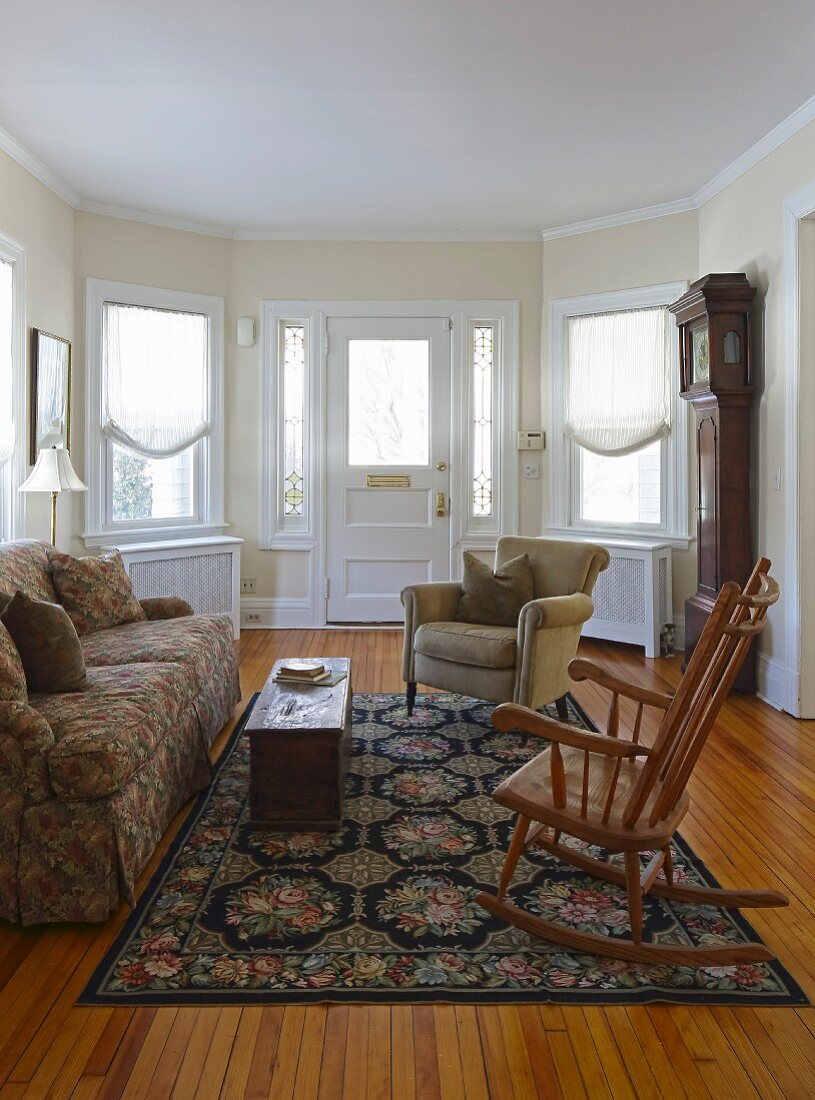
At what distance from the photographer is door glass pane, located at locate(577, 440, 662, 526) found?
6215 mm

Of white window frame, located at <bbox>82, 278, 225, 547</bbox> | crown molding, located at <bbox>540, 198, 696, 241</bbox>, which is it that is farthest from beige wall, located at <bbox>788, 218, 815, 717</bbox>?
white window frame, located at <bbox>82, 278, 225, 547</bbox>

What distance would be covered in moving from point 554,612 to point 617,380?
9.10ft

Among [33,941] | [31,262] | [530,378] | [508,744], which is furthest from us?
[530,378]

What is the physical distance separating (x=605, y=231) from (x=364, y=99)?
257 cm

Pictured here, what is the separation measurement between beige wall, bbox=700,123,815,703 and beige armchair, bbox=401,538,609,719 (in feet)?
3.25

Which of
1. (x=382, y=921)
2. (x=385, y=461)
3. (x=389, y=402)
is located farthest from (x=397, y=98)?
(x=382, y=921)

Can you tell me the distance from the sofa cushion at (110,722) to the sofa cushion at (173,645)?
20 cm

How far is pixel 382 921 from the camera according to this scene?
8.04ft

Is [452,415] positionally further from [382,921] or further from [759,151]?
[382,921]

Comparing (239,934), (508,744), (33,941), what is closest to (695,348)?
(508,744)

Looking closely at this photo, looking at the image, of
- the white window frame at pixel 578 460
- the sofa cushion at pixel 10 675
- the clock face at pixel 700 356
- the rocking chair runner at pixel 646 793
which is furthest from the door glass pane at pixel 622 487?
the sofa cushion at pixel 10 675

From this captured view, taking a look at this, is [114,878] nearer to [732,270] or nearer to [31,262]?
[31,262]

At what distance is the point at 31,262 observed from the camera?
16.8ft

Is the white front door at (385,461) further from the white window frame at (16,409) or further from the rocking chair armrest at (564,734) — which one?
the rocking chair armrest at (564,734)
